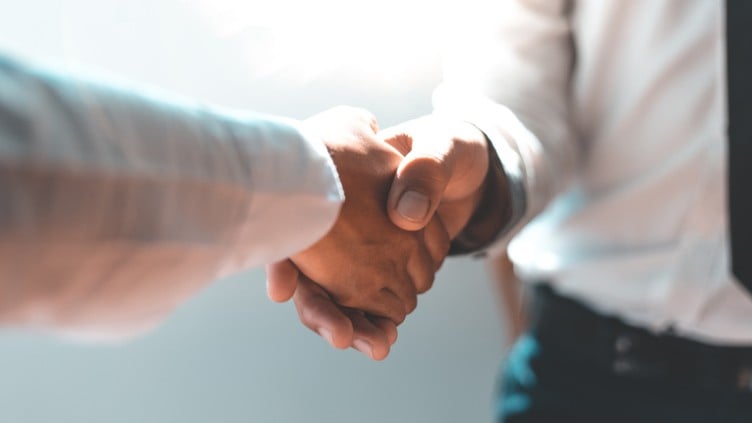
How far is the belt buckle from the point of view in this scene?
2.37 ft

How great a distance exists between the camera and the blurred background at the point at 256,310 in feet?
2.73

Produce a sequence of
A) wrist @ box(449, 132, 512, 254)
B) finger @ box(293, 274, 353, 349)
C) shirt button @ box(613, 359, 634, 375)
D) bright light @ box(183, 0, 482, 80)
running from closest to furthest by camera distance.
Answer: finger @ box(293, 274, 353, 349) → wrist @ box(449, 132, 512, 254) → shirt button @ box(613, 359, 634, 375) → bright light @ box(183, 0, 482, 80)

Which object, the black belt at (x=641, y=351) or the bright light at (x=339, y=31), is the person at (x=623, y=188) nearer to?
the black belt at (x=641, y=351)

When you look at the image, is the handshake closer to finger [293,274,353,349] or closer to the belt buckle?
finger [293,274,353,349]

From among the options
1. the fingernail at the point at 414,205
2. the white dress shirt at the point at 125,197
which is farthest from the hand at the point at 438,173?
the white dress shirt at the point at 125,197

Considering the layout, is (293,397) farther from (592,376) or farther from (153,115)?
(153,115)

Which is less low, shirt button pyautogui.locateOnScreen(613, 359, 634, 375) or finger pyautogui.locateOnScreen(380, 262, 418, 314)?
finger pyautogui.locateOnScreen(380, 262, 418, 314)

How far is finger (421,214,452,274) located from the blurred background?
0.79 feet

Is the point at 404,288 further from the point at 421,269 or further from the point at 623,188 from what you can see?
the point at 623,188

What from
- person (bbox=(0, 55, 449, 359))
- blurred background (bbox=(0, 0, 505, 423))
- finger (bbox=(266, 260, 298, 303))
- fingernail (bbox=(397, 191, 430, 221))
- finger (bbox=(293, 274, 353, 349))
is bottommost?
blurred background (bbox=(0, 0, 505, 423))

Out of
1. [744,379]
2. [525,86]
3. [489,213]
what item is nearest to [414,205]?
[489,213]

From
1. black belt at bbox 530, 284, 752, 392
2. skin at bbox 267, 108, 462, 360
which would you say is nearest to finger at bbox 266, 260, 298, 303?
skin at bbox 267, 108, 462, 360

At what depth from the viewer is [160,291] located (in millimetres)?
393

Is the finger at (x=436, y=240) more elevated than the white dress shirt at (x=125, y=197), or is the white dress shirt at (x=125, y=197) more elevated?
the white dress shirt at (x=125, y=197)
